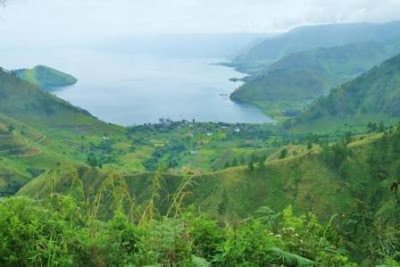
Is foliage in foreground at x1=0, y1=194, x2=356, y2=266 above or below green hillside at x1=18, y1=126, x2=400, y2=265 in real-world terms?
above

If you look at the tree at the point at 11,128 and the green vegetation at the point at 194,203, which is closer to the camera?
the green vegetation at the point at 194,203

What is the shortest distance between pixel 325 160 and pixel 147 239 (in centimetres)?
7431

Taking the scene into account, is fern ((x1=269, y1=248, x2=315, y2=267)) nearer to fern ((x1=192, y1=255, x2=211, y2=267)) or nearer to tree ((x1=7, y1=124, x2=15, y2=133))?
fern ((x1=192, y1=255, x2=211, y2=267))

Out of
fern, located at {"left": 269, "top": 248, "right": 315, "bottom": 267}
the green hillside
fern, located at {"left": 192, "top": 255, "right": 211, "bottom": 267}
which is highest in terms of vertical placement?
fern, located at {"left": 192, "top": 255, "right": 211, "bottom": 267}

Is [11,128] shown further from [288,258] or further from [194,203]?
[288,258]

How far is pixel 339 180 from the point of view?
7481cm

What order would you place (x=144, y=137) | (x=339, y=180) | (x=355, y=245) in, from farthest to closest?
(x=144, y=137) → (x=339, y=180) → (x=355, y=245)

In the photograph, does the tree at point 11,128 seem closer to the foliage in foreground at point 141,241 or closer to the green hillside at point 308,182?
the green hillside at point 308,182

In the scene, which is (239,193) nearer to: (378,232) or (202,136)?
(378,232)

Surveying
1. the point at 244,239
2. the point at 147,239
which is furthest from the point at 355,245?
the point at 147,239

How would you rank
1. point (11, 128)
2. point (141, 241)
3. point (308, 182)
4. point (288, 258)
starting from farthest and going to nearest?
1. point (11, 128)
2. point (308, 182)
3. point (141, 241)
4. point (288, 258)

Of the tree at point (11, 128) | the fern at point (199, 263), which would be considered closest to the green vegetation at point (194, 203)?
the fern at point (199, 263)

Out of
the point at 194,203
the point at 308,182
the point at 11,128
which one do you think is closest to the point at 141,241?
the point at 194,203

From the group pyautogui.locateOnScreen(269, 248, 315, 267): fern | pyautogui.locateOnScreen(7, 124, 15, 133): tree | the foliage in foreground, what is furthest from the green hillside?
pyautogui.locateOnScreen(7, 124, 15, 133): tree
